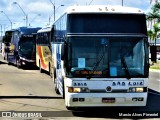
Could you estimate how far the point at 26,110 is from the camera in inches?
523

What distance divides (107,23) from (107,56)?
1.00m

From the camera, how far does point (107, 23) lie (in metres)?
12.6

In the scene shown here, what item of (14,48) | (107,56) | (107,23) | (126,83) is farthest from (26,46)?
(126,83)

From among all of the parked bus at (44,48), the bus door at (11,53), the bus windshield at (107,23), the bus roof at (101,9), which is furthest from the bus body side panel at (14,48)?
the bus windshield at (107,23)

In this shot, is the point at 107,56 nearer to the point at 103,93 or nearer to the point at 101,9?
the point at 103,93

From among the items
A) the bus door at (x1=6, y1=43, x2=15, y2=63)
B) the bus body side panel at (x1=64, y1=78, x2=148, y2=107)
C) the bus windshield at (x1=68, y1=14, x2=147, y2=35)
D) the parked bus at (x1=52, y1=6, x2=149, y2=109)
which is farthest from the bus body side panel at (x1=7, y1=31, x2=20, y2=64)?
the bus body side panel at (x1=64, y1=78, x2=148, y2=107)

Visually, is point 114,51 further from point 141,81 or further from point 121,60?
point 141,81

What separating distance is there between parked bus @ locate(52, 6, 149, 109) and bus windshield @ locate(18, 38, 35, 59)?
2134 centimetres

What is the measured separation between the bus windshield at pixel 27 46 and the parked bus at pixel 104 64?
21.3m

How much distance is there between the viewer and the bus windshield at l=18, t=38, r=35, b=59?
33.5 m

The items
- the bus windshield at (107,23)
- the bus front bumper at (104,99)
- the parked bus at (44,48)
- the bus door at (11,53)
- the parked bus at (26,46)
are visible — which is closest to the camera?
the bus front bumper at (104,99)

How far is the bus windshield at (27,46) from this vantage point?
33.5 m

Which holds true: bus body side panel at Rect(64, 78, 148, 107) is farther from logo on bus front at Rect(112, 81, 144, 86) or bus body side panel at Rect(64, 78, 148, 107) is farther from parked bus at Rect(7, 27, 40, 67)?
parked bus at Rect(7, 27, 40, 67)

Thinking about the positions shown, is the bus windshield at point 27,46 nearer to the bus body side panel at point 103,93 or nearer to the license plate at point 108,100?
the bus body side panel at point 103,93
